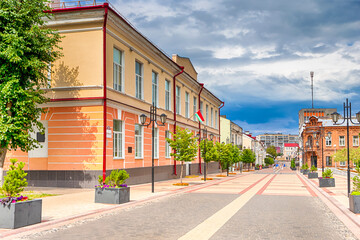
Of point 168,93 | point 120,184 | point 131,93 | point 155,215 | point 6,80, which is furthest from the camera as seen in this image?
point 168,93

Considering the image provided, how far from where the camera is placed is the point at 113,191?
45.6ft

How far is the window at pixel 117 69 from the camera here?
882 inches

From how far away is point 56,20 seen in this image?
21141mm

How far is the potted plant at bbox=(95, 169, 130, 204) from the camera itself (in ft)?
45.5

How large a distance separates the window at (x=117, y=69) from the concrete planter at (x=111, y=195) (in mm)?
9585

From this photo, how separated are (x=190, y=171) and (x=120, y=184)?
25.0 m

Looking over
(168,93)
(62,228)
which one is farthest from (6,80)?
(168,93)

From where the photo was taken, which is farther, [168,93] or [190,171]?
[190,171]

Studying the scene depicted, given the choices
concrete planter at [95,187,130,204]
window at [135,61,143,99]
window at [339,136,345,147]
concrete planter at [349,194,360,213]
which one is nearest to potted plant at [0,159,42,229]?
concrete planter at [95,187,130,204]

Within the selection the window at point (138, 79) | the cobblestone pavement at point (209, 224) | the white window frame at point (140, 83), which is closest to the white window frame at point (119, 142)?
the window at point (138, 79)

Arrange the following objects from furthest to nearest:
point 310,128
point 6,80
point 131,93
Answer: point 310,128 < point 131,93 < point 6,80

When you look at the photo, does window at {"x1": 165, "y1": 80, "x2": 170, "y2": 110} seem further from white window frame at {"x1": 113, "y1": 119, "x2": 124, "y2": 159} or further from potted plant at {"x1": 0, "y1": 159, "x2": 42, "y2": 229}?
potted plant at {"x1": 0, "y1": 159, "x2": 42, "y2": 229}

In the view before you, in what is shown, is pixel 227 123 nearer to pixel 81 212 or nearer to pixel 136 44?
pixel 136 44

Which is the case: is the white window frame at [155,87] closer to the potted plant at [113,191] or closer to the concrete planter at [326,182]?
the concrete planter at [326,182]
